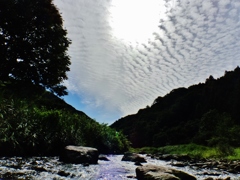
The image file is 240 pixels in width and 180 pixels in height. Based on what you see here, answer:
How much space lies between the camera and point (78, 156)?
10.7m

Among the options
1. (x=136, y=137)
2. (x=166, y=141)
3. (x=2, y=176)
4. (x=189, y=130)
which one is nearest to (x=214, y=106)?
(x=189, y=130)

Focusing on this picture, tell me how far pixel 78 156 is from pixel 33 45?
14.5m

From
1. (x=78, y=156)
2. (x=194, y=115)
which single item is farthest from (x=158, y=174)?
(x=194, y=115)

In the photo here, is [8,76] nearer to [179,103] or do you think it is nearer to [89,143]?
[89,143]

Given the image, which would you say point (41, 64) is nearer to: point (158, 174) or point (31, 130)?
point (31, 130)

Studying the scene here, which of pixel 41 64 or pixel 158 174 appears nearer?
pixel 158 174

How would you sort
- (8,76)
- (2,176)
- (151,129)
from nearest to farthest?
(2,176) → (8,76) → (151,129)

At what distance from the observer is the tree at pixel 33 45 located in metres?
20.2

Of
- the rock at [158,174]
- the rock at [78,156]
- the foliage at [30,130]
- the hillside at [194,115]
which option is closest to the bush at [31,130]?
the foliage at [30,130]

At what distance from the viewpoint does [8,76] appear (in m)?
20.2

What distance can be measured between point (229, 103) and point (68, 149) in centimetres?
6008

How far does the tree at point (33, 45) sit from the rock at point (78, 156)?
39.5ft

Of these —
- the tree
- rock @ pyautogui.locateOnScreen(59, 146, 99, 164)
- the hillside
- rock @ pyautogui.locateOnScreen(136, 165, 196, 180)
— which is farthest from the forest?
the hillside

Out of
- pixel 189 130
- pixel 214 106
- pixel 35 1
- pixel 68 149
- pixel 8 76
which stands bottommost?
pixel 68 149
